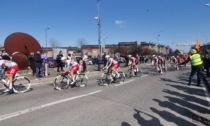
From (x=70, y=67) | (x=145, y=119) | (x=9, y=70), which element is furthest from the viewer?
(x=70, y=67)

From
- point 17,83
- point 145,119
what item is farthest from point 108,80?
point 145,119

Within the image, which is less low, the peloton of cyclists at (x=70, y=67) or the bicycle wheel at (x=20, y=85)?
the peloton of cyclists at (x=70, y=67)

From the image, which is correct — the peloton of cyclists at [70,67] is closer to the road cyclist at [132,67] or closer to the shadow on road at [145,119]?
the shadow on road at [145,119]

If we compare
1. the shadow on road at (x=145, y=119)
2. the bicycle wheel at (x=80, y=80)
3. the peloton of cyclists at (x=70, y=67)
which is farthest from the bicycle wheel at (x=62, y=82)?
the shadow on road at (x=145, y=119)

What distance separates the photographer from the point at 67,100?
31.5ft

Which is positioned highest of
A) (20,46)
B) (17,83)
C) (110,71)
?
(20,46)

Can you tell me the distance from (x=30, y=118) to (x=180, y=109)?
479 cm

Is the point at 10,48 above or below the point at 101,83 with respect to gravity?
above

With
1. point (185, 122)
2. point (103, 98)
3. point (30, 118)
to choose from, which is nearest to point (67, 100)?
point (103, 98)

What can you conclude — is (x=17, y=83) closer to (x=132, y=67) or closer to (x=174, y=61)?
(x=132, y=67)

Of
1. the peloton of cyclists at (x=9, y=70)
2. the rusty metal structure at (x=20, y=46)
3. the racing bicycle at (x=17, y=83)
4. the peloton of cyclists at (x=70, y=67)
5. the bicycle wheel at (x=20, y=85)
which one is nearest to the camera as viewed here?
the peloton of cyclists at (x=9, y=70)

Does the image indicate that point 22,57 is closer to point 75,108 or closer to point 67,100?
point 67,100

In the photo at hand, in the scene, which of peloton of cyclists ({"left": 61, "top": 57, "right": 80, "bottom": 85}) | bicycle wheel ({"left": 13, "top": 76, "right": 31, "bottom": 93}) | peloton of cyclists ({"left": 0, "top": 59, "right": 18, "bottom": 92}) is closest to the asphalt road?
peloton of cyclists ({"left": 0, "top": 59, "right": 18, "bottom": 92})

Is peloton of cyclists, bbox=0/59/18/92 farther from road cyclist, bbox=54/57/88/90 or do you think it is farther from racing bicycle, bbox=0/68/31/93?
road cyclist, bbox=54/57/88/90
